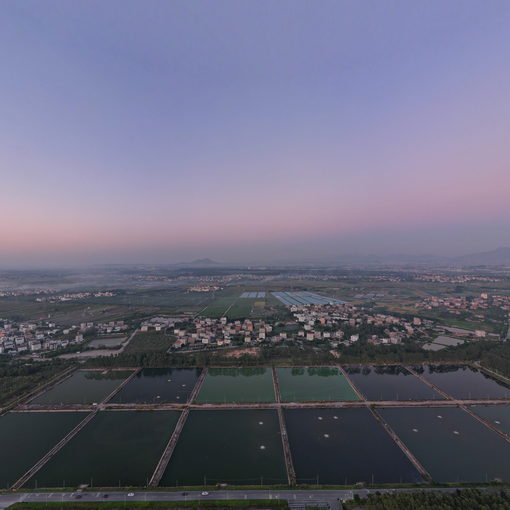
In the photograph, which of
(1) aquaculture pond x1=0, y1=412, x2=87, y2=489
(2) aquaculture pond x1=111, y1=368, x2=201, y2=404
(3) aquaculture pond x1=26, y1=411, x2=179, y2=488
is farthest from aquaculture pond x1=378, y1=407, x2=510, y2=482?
(1) aquaculture pond x1=0, y1=412, x2=87, y2=489

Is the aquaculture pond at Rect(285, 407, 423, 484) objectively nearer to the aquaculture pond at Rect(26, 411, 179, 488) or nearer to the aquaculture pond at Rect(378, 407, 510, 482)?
the aquaculture pond at Rect(378, 407, 510, 482)

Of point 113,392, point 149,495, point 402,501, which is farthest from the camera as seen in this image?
point 113,392

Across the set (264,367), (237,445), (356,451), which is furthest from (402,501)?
(264,367)

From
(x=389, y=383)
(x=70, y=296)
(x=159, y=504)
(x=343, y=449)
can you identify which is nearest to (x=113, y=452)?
(x=159, y=504)

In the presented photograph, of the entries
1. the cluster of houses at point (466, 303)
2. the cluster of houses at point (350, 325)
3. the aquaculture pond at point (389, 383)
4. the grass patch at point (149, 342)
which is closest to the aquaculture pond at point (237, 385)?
the aquaculture pond at point (389, 383)

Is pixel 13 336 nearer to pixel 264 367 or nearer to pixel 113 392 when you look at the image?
pixel 113 392

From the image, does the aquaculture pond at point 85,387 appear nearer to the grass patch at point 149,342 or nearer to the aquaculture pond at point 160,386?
the aquaculture pond at point 160,386
